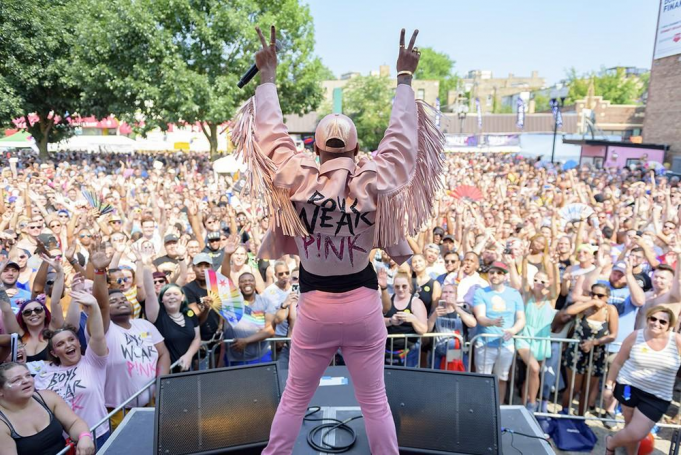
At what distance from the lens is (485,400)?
3.01 m

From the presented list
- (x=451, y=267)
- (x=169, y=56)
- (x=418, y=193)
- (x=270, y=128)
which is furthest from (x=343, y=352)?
(x=169, y=56)

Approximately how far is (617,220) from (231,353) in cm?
646

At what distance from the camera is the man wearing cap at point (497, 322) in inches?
182

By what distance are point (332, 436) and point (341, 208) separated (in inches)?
63.1

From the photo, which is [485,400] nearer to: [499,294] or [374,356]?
[374,356]

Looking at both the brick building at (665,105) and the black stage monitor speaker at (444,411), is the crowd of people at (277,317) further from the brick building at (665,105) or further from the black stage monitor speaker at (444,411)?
the brick building at (665,105)

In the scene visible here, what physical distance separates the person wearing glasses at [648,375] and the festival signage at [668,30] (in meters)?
27.4

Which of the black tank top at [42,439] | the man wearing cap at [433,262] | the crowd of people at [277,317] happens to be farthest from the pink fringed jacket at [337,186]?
the man wearing cap at [433,262]

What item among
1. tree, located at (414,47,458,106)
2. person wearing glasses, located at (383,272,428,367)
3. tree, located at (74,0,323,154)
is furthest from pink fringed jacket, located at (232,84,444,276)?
tree, located at (414,47,458,106)

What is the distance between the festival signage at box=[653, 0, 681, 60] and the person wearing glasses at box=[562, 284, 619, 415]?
1054 inches

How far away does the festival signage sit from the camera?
24.7 m

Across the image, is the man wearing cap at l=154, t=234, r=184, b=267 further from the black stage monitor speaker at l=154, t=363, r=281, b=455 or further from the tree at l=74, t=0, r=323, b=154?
the tree at l=74, t=0, r=323, b=154

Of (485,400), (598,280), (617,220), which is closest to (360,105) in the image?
(617,220)

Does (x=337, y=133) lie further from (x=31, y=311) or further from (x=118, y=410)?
(x=31, y=311)
